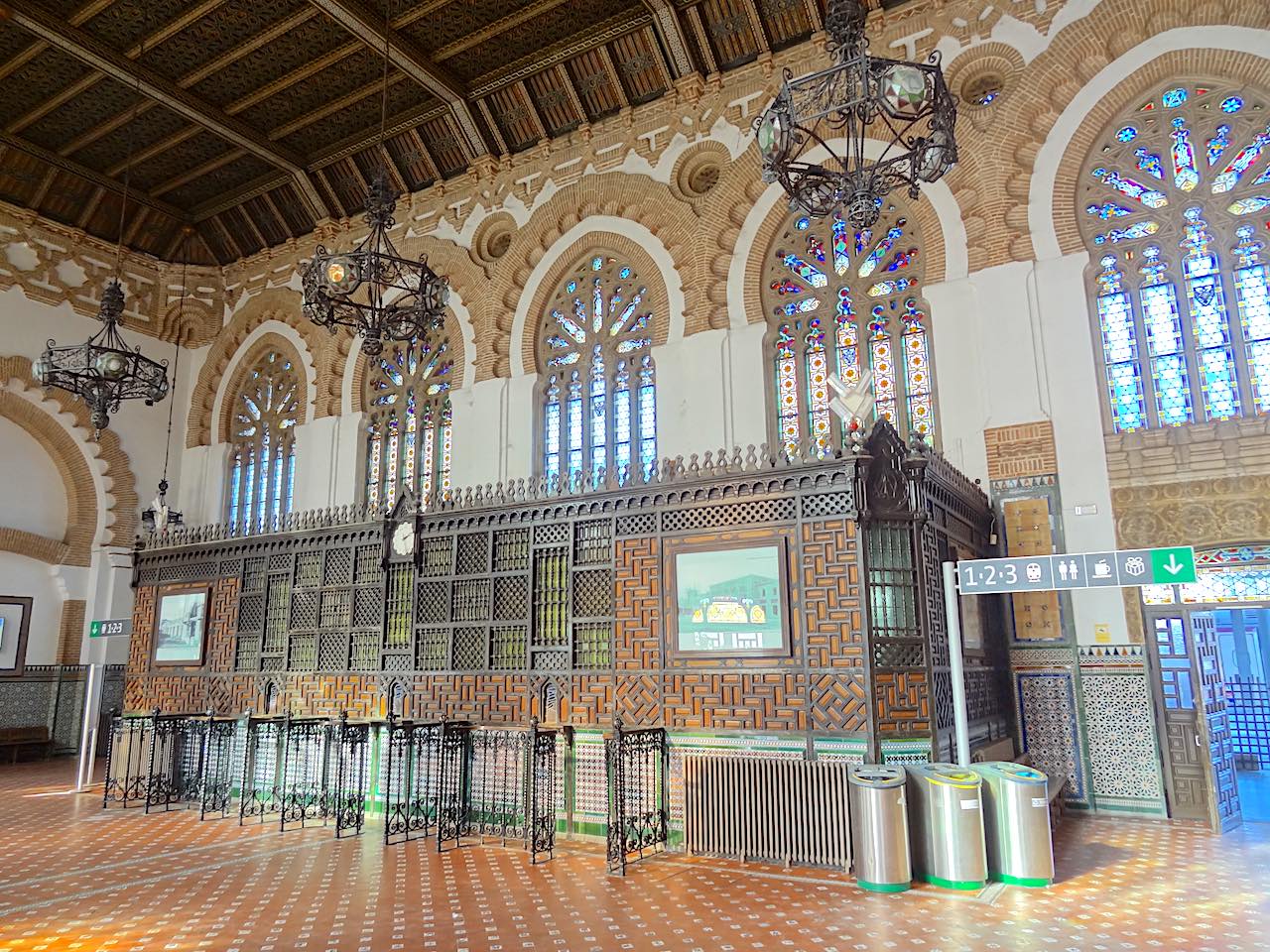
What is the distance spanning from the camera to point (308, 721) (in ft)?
29.5

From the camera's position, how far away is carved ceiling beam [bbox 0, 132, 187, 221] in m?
14.6

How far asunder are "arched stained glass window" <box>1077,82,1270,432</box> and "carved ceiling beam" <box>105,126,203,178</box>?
1393cm

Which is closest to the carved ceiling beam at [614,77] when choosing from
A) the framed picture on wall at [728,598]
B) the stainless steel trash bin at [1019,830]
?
the framed picture on wall at [728,598]

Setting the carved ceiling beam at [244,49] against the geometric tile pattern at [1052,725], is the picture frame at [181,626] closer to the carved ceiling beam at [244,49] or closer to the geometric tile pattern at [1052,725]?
the carved ceiling beam at [244,49]

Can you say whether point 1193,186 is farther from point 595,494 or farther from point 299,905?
point 299,905

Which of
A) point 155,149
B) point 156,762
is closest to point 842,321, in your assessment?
point 156,762

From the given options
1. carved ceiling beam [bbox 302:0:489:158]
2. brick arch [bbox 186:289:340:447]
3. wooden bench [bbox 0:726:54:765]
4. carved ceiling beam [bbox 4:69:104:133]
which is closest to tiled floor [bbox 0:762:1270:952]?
wooden bench [bbox 0:726:54:765]

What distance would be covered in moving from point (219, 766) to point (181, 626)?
246 centimetres

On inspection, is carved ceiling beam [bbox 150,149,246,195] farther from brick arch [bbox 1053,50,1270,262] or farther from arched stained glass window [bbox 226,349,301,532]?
brick arch [bbox 1053,50,1270,262]

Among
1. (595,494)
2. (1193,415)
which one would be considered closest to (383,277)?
(595,494)

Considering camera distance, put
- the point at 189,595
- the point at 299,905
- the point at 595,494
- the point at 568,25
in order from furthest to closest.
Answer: the point at 568,25 < the point at 189,595 < the point at 595,494 < the point at 299,905

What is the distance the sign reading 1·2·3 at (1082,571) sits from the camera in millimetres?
5219

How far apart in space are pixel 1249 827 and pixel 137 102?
57.7 feet

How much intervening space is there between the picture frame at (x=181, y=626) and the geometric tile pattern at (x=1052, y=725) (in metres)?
10.0
